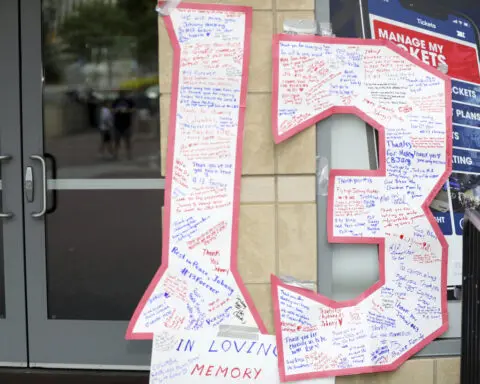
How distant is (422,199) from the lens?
11.9 feet

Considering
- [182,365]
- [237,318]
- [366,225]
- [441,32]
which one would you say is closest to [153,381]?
[182,365]

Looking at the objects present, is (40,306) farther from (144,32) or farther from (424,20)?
(424,20)

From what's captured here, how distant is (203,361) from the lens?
3.60m

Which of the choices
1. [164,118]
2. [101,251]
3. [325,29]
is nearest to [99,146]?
[101,251]

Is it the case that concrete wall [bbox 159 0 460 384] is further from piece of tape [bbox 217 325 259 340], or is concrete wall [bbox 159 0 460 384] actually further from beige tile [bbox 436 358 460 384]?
beige tile [bbox 436 358 460 384]

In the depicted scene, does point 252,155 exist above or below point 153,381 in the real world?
above

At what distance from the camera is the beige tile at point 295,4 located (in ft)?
11.6

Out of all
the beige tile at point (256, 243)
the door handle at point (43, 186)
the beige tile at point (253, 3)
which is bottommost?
the beige tile at point (256, 243)

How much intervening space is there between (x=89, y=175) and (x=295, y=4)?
153 cm

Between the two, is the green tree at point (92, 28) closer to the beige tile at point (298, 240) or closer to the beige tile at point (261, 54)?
the beige tile at point (261, 54)

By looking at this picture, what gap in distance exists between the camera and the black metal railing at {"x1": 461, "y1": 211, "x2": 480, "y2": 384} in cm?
288

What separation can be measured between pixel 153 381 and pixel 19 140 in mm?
1570

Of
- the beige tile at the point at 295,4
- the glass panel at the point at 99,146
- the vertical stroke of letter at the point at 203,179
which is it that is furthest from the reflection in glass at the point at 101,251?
the beige tile at the point at 295,4

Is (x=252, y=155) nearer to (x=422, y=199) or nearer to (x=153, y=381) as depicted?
(x=422, y=199)
